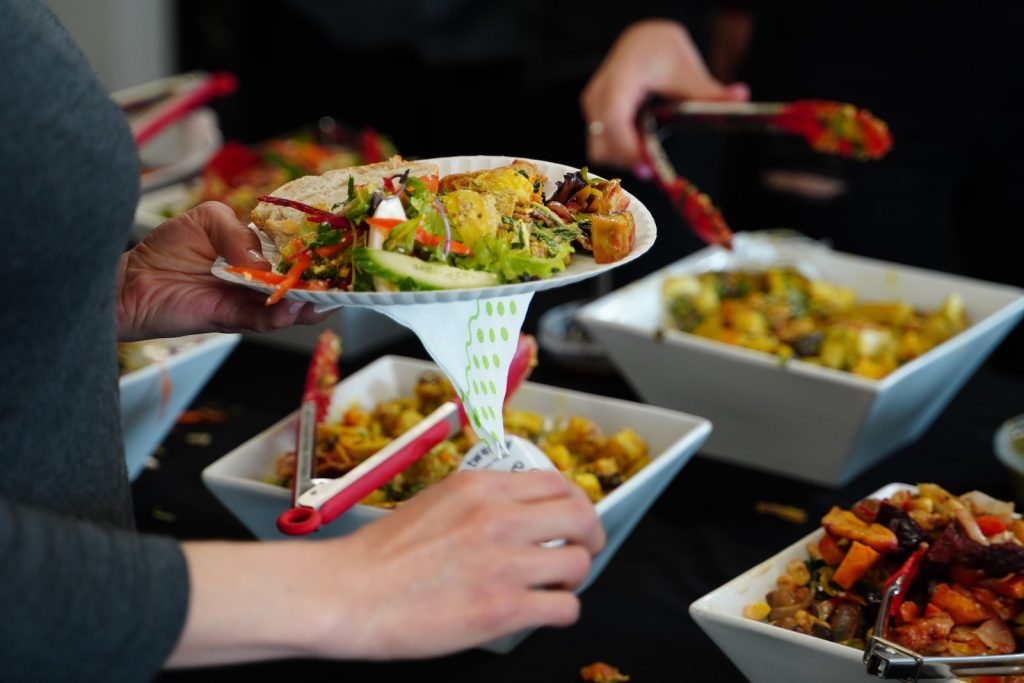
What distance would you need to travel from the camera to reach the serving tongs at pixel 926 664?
93 cm

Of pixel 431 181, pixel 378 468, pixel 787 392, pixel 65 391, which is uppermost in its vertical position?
pixel 431 181

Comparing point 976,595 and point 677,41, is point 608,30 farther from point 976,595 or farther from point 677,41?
point 976,595

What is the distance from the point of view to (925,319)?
1928 millimetres

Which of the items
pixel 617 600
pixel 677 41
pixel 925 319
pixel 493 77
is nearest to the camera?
pixel 617 600

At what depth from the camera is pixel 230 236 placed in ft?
3.60

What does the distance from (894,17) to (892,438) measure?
1.45m

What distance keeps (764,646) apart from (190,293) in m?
0.64

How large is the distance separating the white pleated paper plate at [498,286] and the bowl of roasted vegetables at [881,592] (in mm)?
358

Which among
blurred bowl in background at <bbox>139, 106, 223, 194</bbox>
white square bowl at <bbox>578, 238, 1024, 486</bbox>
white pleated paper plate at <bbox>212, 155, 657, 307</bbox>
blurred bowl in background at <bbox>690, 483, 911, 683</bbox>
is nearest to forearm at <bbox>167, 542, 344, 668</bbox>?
white pleated paper plate at <bbox>212, 155, 657, 307</bbox>

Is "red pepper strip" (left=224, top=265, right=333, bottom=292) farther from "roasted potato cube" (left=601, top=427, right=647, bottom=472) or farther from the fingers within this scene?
"roasted potato cube" (left=601, top=427, right=647, bottom=472)

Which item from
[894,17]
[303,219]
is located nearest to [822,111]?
[894,17]

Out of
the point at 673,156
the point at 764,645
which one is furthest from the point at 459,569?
the point at 673,156

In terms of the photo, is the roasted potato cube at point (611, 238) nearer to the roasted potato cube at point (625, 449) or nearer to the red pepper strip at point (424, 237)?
the red pepper strip at point (424, 237)

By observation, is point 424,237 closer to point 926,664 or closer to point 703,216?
point 926,664
